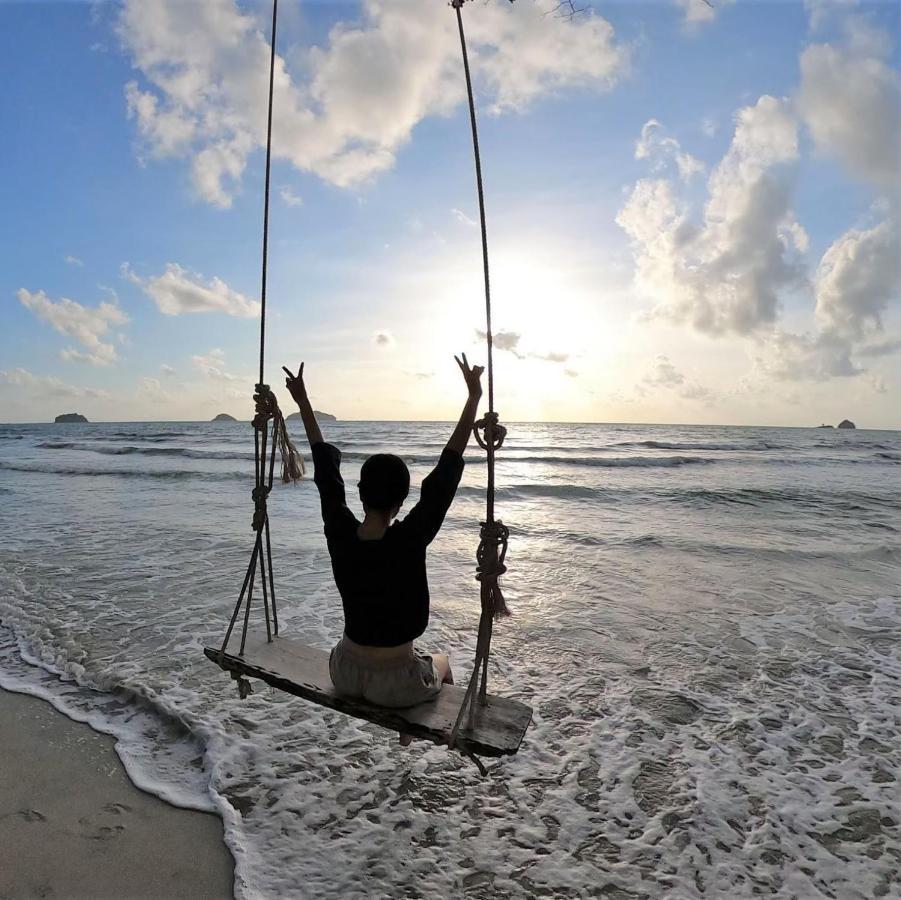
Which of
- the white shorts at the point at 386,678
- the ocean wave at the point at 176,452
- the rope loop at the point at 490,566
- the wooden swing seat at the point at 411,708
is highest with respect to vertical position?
the rope loop at the point at 490,566

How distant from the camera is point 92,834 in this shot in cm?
271

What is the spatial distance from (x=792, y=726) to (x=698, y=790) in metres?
1.20

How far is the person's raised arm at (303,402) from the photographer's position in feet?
9.05

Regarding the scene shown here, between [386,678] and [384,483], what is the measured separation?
89 centimetres

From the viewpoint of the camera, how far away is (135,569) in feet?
25.5

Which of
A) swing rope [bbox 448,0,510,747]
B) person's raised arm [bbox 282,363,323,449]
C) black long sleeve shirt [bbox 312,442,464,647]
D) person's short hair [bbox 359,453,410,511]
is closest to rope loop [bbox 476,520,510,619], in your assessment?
swing rope [bbox 448,0,510,747]

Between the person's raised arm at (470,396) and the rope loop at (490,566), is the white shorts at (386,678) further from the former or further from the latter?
the person's raised arm at (470,396)

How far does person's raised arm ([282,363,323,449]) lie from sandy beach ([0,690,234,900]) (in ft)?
6.32

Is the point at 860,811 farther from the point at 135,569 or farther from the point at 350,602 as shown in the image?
the point at 135,569

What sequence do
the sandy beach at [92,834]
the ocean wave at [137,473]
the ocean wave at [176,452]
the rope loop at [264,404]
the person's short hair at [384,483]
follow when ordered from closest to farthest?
1. the person's short hair at [384,483]
2. the sandy beach at [92,834]
3. the rope loop at [264,404]
4. the ocean wave at [137,473]
5. the ocean wave at [176,452]

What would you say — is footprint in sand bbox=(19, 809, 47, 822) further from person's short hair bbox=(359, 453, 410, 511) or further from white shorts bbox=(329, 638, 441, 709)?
person's short hair bbox=(359, 453, 410, 511)

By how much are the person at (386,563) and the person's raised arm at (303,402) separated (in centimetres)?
9

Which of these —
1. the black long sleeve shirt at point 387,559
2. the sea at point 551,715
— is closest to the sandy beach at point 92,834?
the sea at point 551,715

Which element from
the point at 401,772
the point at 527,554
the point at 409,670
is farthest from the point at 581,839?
the point at 527,554
